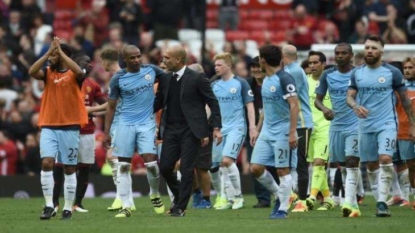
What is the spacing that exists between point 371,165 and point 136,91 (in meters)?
3.45

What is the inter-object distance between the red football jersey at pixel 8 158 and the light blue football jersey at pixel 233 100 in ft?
23.9

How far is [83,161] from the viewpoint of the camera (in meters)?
20.2

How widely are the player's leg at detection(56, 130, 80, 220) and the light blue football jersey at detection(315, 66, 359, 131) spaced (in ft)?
12.0

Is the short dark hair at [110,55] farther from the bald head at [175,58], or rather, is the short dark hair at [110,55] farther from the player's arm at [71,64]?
the player's arm at [71,64]

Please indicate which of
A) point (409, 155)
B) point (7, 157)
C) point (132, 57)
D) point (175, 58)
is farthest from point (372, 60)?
point (7, 157)

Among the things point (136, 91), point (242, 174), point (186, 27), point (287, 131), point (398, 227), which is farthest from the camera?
point (186, 27)

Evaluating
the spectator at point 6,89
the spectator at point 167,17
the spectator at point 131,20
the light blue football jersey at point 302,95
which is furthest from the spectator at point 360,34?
the light blue football jersey at point 302,95

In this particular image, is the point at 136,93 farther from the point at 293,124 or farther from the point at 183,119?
the point at 293,124

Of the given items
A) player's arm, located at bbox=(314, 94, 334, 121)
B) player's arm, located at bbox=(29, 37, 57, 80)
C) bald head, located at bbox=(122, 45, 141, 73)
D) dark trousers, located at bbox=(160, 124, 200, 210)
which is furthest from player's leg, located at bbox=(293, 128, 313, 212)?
player's arm, located at bbox=(29, 37, 57, 80)

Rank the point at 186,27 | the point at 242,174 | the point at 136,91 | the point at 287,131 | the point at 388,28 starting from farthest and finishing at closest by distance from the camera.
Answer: the point at 186,27 → the point at 388,28 → the point at 242,174 → the point at 136,91 → the point at 287,131

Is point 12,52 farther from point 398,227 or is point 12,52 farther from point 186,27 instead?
point 398,227

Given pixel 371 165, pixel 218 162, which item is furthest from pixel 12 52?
pixel 371 165

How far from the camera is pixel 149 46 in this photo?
30.9 metres

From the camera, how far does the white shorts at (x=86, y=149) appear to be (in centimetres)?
2016
